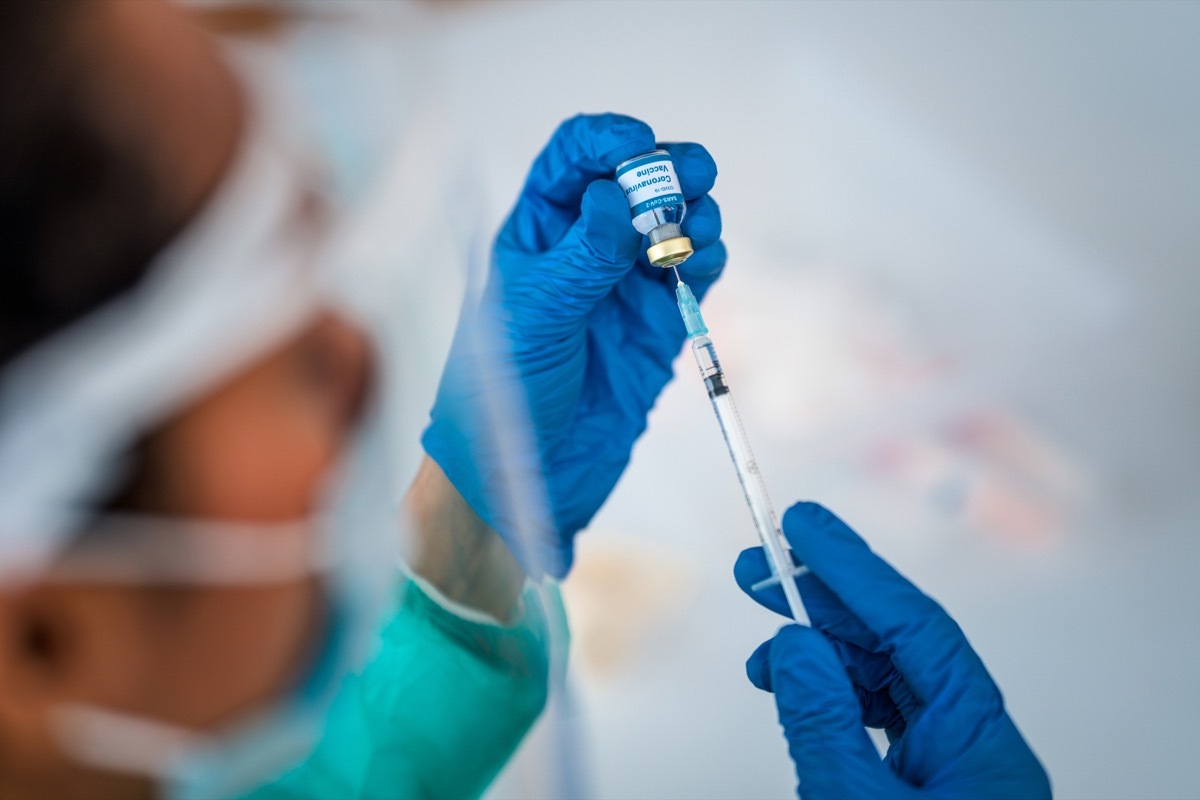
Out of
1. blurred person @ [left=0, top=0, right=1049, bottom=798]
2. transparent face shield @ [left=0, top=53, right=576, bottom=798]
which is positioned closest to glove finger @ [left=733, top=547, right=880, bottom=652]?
blurred person @ [left=0, top=0, right=1049, bottom=798]

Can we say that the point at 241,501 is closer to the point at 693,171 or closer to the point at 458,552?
the point at 458,552

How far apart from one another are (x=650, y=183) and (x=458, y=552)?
538mm

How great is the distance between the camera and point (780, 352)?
1.52 meters

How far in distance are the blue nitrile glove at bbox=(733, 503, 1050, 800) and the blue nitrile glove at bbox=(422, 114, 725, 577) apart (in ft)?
1.16

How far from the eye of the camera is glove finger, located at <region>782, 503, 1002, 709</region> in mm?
802

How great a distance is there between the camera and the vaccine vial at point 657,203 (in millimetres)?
886

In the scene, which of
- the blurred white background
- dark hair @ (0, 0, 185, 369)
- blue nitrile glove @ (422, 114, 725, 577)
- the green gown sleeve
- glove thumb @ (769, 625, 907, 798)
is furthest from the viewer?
the blurred white background

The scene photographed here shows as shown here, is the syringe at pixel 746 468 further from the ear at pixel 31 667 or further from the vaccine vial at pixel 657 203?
the ear at pixel 31 667

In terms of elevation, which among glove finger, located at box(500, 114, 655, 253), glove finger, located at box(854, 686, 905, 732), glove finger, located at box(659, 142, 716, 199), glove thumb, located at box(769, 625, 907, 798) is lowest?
glove finger, located at box(854, 686, 905, 732)

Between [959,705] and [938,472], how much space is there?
0.68m

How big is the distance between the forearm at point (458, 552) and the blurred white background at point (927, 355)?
20 centimetres

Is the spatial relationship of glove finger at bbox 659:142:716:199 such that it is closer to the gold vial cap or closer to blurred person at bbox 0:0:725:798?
blurred person at bbox 0:0:725:798

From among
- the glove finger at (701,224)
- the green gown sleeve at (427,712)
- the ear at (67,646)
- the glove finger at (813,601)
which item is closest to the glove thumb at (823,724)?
the glove finger at (813,601)

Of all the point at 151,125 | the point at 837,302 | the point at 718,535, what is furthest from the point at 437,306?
the point at 837,302
